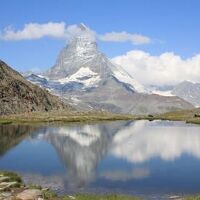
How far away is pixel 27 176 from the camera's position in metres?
74.9

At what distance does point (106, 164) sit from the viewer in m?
89.8

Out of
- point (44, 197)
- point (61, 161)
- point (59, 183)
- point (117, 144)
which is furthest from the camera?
point (117, 144)

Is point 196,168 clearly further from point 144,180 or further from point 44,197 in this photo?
point 44,197

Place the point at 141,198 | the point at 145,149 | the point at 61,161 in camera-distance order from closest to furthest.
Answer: the point at 141,198 < the point at 61,161 < the point at 145,149

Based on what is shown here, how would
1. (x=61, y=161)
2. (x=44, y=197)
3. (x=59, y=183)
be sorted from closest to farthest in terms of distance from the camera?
(x=44, y=197), (x=59, y=183), (x=61, y=161)

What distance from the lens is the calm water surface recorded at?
6481 cm

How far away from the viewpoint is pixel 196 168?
278 ft

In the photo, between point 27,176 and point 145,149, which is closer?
point 27,176

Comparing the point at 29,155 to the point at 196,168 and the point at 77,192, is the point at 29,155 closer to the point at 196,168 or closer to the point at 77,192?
the point at 196,168

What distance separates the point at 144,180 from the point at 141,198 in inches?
626

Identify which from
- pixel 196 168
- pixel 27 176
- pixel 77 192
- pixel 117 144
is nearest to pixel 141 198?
pixel 77 192

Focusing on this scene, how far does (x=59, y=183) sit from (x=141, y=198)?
1563 cm

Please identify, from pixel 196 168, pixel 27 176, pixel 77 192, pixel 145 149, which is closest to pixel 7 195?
pixel 77 192

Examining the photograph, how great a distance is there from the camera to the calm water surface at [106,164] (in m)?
64.8
